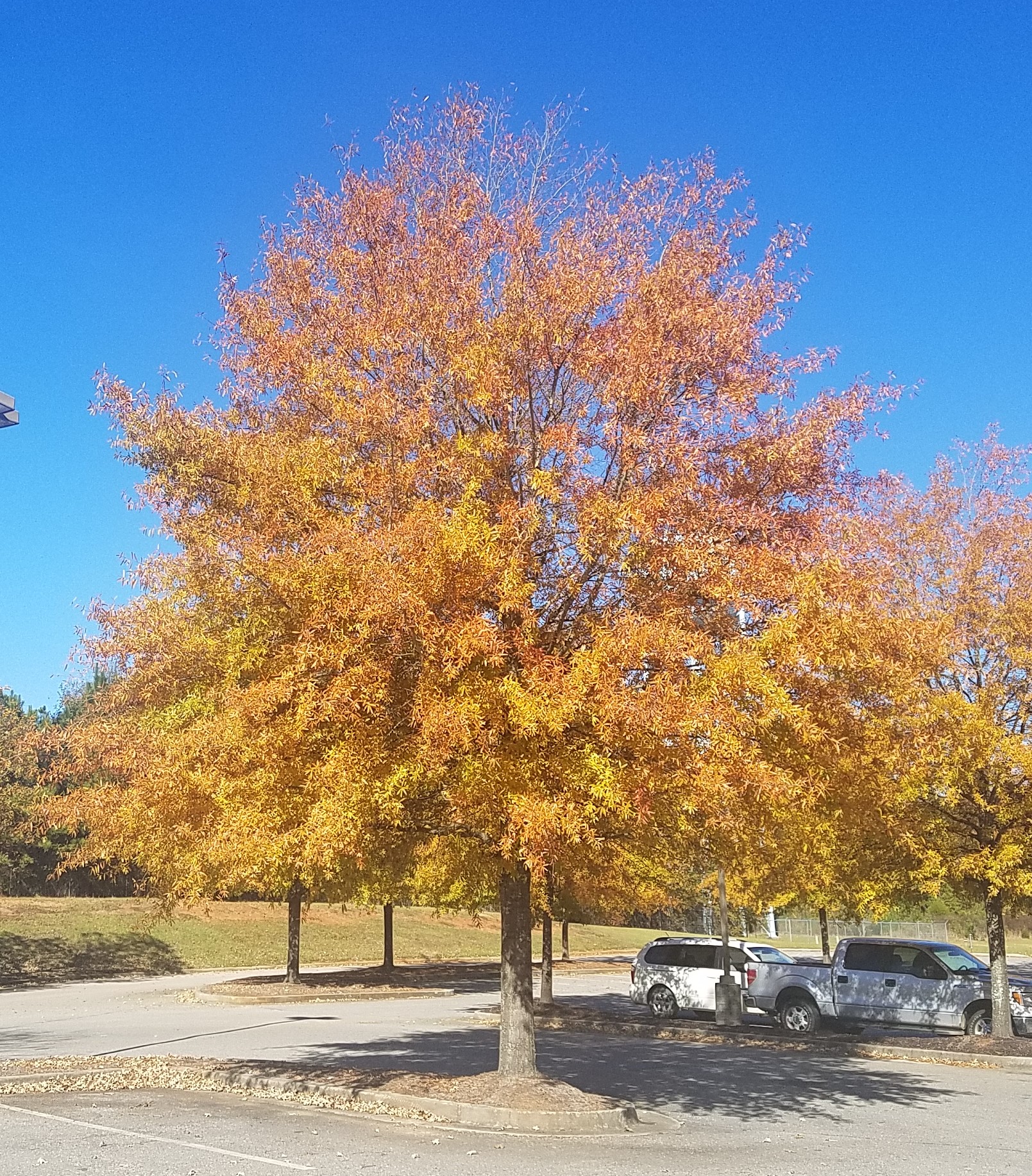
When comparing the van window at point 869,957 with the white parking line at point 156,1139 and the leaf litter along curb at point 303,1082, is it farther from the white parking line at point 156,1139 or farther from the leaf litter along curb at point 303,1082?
the white parking line at point 156,1139

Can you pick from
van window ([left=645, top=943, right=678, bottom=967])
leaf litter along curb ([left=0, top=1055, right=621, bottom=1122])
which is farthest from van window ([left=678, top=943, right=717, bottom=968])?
leaf litter along curb ([left=0, top=1055, right=621, bottom=1122])

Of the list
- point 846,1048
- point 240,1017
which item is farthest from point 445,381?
point 240,1017

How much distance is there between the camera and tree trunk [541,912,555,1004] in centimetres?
2573

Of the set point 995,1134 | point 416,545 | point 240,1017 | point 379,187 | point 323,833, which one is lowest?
point 240,1017

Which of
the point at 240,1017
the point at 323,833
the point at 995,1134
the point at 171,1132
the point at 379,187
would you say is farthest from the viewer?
the point at 240,1017

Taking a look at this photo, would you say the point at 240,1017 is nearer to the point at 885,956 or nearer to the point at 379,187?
the point at 885,956

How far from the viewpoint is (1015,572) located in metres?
18.3

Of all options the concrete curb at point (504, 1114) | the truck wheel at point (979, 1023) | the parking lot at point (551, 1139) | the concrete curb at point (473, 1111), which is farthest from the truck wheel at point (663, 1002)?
the concrete curb at point (504, 1114)

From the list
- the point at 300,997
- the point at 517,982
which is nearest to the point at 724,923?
the point at 517,982

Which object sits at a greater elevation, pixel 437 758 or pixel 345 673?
pixel 345 673

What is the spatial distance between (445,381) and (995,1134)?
31.7 feet

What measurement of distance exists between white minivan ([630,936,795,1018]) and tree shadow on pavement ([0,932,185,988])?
19750 mm

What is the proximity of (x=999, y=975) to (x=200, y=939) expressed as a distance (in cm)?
3480

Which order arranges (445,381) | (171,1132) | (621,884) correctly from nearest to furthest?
(171,1132)
(445,381)
(621,884)
